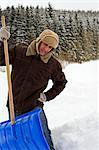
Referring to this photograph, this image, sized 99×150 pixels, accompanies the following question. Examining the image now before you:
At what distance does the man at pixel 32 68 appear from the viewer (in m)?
2.47

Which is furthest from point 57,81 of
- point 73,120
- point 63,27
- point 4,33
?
point 63,27

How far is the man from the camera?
2475 mm

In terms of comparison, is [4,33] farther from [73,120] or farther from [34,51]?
[73,120]

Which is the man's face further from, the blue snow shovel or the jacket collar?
the blue snow shovel

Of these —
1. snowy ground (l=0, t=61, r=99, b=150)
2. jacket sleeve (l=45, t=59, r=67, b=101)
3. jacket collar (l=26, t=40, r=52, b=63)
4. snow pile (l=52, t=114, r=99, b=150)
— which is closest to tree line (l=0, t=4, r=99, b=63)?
snowy ground (l=0, t=61, r=99, b=150)

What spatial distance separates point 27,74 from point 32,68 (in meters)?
0.06

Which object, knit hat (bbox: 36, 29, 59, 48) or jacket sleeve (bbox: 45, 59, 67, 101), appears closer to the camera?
knit hat (bbox: 36, 29, 59, 48)

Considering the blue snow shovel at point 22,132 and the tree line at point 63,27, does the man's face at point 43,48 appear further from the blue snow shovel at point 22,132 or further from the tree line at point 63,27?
the tree line at point 63,27

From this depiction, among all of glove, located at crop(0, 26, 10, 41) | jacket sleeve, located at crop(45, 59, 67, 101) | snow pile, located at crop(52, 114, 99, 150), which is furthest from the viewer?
snow pile, located at crop(52, 114, 99, 150)

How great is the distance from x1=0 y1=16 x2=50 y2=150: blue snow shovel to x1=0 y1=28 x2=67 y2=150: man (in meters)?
0.07

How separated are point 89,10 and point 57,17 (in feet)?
3.86

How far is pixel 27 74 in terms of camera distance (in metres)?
2.50

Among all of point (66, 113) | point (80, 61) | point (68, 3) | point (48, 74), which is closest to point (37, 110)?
point (48, 74)

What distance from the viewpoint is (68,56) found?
511 inches
